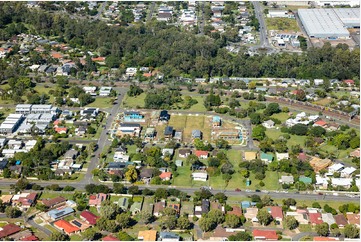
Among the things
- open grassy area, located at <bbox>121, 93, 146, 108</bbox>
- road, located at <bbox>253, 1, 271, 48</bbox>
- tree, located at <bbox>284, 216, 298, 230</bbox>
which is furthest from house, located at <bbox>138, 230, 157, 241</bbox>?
road, located at <bbox>253, 1, 271, 48</bbox>

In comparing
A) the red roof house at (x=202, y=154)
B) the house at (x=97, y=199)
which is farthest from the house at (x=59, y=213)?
the red roof house at (x=202, y=154)

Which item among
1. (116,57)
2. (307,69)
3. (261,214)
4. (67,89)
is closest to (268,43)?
(307,69)

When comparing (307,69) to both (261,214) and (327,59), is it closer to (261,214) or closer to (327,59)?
(327,59)

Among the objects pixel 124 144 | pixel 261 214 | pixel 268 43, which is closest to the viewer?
pixel 261 214

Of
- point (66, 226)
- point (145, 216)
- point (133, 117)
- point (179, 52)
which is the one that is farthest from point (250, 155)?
point (179, 52)

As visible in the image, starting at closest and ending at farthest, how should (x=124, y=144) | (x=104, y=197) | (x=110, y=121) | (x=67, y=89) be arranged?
(x=104, y=197) → (x=124, y=144) → (x=110, y=121) → (x=67, y=89)

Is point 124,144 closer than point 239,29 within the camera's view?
Yes

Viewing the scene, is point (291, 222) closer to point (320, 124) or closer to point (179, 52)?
point (320, 124)

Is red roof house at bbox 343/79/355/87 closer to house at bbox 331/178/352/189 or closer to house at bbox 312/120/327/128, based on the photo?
house at bbox 312/120/327/128

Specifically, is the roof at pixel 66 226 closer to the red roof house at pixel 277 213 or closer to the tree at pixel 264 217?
the tree at pixel 264 217
